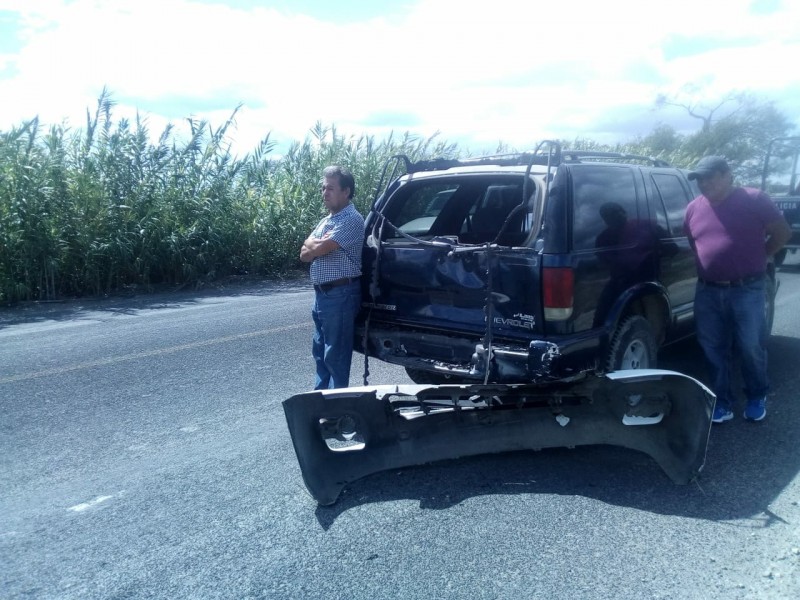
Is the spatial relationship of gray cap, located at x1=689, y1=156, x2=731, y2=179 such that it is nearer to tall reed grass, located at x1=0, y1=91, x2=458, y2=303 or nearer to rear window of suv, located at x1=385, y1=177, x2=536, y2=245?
rear window of suv, located at x1=385, y1=177, x2=536, y2=245

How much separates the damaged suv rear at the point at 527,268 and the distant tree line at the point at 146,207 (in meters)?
8.54

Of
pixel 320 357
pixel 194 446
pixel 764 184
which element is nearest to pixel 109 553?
pixel 194 446

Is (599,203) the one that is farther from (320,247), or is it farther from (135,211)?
(135,211)

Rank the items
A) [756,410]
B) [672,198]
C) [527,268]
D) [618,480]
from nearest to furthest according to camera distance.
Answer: [618,480]
[527,268]
[756,410]
[672,198]

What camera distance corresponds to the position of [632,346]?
5.22 m

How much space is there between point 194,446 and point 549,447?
8.04 ft

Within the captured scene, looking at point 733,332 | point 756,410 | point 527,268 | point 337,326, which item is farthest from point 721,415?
point 337,326

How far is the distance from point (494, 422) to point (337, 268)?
5.13 feet

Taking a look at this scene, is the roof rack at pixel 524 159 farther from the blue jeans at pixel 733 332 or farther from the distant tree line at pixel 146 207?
the distant tree line at pixel 146 207

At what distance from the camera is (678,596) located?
3162 millimetres

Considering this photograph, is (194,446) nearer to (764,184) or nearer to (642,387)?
(642,387)

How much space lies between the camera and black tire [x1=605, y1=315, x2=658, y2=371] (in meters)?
4.98

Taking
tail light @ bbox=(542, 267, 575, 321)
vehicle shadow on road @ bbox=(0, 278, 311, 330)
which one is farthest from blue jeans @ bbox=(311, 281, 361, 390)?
vehicle shadow on road @ bbox=(0, 278, 311, 330)

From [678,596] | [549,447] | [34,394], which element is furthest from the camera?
[34,394]
